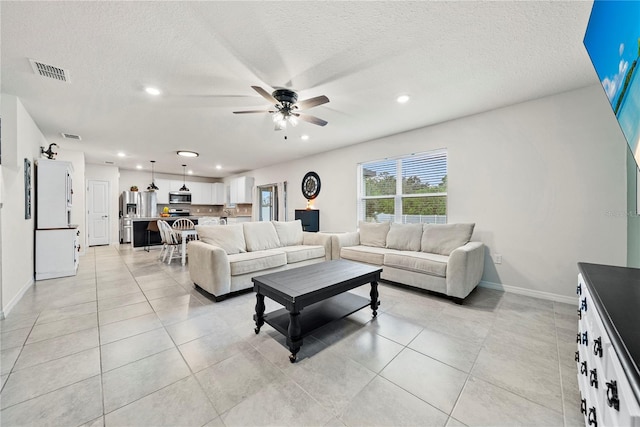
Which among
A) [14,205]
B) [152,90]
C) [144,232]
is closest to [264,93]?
[152,90]

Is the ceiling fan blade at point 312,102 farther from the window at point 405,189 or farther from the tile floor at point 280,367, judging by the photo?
the window at point 405,189

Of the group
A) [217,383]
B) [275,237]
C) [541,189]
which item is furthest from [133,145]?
[541,189]

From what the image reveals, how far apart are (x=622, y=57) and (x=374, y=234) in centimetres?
327

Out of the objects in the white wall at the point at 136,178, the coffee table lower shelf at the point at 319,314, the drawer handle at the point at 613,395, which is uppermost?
the white wall at the point at 136,178

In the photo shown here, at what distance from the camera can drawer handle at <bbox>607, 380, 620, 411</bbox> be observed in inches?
28.2

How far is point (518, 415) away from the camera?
4.25 feet

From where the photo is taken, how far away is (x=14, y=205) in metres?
2.87

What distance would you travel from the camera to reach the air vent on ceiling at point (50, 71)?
2.24 m

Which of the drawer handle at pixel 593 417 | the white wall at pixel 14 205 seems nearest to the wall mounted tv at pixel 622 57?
the drawer handle at pixel 593 417

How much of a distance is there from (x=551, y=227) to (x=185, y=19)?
4.24 meters

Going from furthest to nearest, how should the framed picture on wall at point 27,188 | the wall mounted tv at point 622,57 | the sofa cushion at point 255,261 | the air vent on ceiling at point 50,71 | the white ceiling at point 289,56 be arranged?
1. the framed picture on wall at point 27,188
2. the sofa cushion at point 255,261
3. the air vent on ceiling at point 50,71
4. the white ceiling at point 289,56
5. the wall mounted tv at point 622,57

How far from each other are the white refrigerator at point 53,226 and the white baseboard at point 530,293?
6411 mm

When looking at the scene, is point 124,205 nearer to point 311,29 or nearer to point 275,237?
point 275,237

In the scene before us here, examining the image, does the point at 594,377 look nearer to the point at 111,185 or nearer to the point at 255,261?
the point at 255,261
